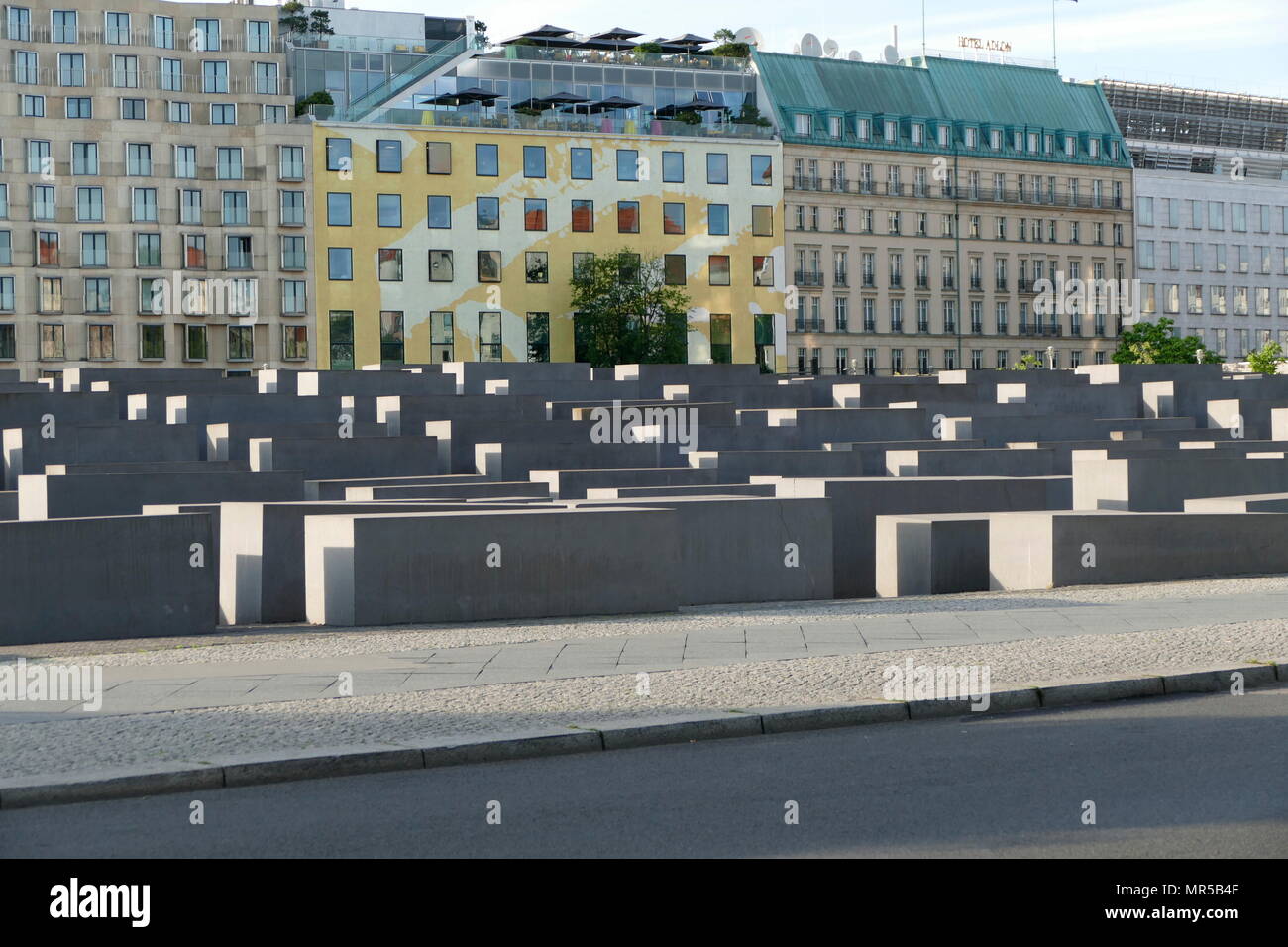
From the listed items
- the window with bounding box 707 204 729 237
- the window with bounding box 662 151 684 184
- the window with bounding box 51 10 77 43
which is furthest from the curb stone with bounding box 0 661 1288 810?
the window with bounding box 707 204 729 237

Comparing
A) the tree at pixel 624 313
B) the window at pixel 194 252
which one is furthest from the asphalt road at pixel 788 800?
the window at pixel 194 252

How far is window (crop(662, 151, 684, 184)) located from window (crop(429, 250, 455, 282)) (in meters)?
12.7

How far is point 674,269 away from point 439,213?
43.8ft

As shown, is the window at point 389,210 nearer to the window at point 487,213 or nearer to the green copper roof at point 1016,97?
the window at point 487,213

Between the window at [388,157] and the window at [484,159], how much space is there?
3.93 meters

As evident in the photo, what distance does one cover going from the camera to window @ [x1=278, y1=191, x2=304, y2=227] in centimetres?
8762

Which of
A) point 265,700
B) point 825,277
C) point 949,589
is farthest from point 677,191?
point 265,700

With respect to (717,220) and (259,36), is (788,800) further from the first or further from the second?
(717,220)

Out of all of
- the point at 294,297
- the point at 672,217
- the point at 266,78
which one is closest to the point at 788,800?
the point at 294,297

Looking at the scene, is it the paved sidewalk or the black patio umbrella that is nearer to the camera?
the paved sidewalk

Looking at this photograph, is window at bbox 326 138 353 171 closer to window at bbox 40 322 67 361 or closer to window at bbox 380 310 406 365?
window at bbox 380 310 406 365

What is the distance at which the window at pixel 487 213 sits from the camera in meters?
90.8

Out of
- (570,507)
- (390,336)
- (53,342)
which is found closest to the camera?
(570,507)

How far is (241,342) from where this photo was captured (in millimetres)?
87750
